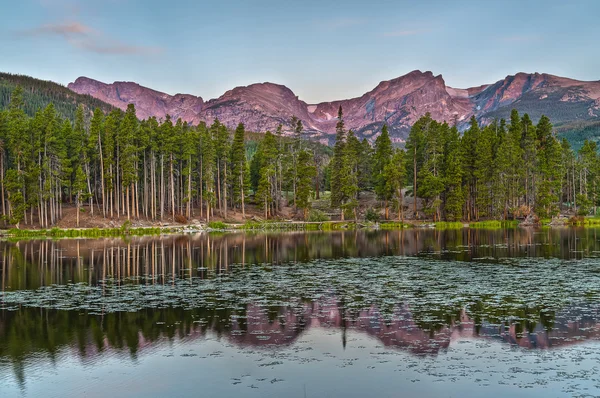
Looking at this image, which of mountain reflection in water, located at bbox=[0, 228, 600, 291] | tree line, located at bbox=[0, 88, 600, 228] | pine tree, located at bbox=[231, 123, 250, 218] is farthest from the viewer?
pine tree, located at bbox=[231, 123, 250, 218]

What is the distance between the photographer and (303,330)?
63.2 ft

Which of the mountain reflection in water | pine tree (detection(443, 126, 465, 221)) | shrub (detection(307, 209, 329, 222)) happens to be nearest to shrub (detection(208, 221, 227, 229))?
shrub (detection(307, 209, 329, 222))

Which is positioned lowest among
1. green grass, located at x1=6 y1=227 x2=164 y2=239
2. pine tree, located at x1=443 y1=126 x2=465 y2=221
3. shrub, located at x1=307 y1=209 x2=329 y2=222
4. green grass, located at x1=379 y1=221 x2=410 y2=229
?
green grass, located at x1=379 y1=221 x2=410 y2=229

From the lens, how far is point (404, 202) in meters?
105

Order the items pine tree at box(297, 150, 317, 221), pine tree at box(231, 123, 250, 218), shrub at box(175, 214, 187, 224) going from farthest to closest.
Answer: pine tree at box(231, 123, 250, 218) → pine tree at box(297, 150, 317, 221) → shrub at box(175, 214, 187, 224)

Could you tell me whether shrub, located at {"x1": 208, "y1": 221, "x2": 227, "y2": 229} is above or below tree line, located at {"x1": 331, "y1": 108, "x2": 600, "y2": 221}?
below


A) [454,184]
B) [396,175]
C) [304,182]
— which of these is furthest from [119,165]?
[454,184]

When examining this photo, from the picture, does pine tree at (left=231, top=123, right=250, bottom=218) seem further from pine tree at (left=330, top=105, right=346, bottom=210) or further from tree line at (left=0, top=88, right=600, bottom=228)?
pine tree at (left=330, top=105, right=346, bottom=210)

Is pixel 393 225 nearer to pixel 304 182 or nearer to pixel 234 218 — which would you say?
pixel 304 182

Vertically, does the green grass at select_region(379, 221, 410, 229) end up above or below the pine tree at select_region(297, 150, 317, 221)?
below

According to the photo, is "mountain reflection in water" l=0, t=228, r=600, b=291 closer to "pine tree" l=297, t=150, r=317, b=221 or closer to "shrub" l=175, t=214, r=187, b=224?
"shrub" l=175, t=214, r=187, b=224

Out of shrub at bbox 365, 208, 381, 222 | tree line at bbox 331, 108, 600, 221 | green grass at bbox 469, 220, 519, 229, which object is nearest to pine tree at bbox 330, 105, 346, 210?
tree line at bbox 331, 108, 600, 221

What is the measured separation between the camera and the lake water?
1373 cm

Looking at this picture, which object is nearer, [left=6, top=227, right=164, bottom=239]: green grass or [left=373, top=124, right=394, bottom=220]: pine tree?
[left=6, top=227, right=164, bottom=239]: green grass
